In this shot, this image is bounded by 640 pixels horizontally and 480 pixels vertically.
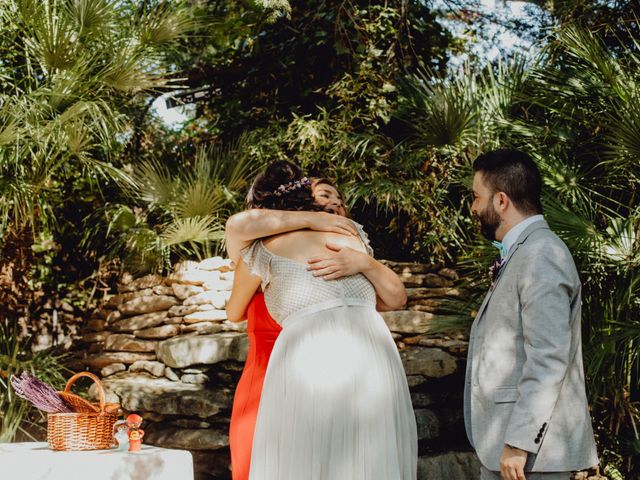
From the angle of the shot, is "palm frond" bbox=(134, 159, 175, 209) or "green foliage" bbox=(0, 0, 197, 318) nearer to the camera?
"green foliage" bbox=(0, 0, 197, 318)

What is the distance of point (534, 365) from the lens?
84.9 inches

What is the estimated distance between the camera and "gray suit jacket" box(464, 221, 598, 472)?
215cm

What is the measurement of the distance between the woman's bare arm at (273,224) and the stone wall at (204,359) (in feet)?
10.3

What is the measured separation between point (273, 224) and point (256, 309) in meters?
0.46

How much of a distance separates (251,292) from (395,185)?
189 inches

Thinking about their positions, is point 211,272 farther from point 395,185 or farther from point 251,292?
point 251,292

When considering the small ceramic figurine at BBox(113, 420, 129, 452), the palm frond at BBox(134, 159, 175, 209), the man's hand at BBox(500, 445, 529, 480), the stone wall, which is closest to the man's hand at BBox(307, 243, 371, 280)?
the man's hand at BBox(500, 445, 529, 480)

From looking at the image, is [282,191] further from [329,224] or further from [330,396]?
[330,396]

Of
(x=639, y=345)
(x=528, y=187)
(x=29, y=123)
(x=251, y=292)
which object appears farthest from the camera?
(x=29, y=123)

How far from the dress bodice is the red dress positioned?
1.00 feet

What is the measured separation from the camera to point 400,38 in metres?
8.77

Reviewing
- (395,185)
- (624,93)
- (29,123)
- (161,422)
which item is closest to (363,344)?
(624,93)

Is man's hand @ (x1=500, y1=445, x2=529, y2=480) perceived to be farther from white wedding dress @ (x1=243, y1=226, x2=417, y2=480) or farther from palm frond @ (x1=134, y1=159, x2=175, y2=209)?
palm frond @ (x1=134, y1=159, x2=175, y2=209)

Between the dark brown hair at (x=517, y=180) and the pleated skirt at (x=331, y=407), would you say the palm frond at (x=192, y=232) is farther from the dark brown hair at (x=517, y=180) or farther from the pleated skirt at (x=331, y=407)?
the dark brown hair at (x=517, y=180)
